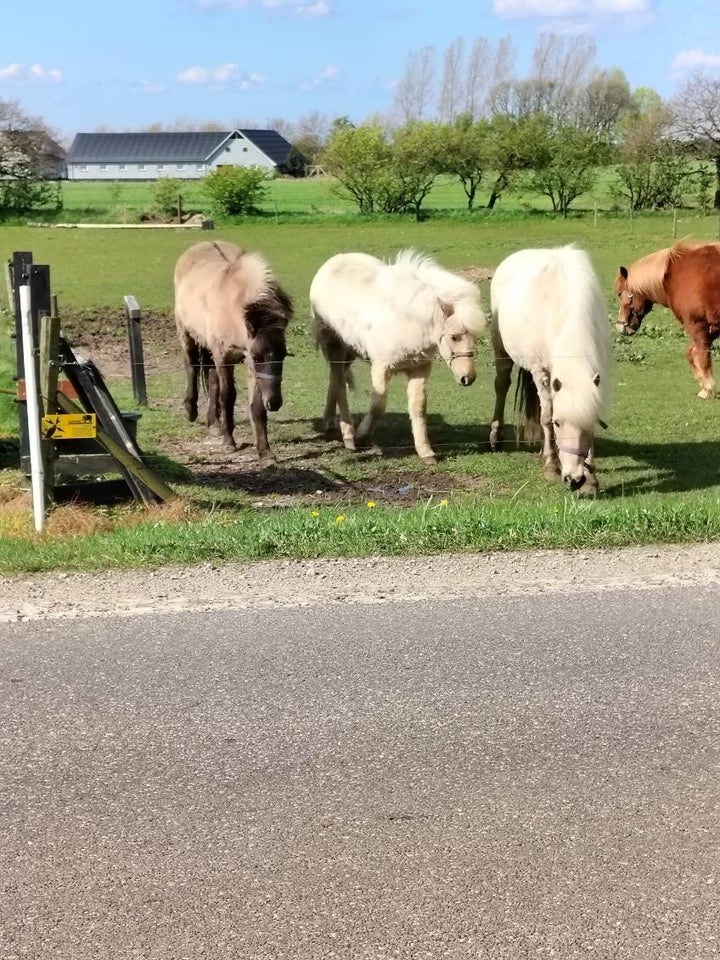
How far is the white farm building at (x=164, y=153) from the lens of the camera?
4097 inches

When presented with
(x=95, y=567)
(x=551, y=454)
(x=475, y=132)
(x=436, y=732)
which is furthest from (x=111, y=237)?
(x=436, y=732)

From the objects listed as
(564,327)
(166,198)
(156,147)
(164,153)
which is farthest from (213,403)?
(156,147)

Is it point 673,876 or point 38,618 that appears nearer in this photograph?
point 673,876

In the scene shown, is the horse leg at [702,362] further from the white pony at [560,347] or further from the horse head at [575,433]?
the horse head at [575,433]

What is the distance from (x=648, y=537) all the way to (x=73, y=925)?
4.38 m

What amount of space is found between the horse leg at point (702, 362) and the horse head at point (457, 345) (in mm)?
4543

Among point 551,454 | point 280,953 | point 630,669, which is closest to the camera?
point 280,953

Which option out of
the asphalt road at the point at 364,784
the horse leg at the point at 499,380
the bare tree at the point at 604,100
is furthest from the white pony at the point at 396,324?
the bare tree at the point at 604,100

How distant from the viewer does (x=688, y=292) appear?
44.7 ft

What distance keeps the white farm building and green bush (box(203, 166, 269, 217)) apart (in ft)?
179

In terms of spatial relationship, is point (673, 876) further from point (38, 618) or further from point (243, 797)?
point (38, 618)

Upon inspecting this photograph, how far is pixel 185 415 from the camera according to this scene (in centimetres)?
1278

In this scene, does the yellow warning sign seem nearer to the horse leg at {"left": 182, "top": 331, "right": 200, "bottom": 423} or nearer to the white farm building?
the horse leg at {"left": 182, "top": 331, "right": 200, "bottom": 423}

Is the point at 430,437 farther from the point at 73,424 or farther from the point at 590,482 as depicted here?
the point at 73,424
